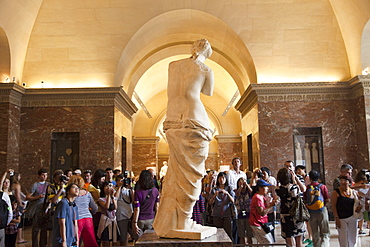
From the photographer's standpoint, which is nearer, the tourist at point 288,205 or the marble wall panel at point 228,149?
the tourist at point 288,205

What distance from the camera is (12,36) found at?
11367mm

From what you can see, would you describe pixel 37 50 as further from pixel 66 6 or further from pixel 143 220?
pixel 143 220

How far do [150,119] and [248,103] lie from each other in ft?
39.4

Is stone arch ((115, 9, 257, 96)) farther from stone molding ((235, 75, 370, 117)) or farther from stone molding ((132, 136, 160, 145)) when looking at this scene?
stone molding ((132, 136, 160, 145))

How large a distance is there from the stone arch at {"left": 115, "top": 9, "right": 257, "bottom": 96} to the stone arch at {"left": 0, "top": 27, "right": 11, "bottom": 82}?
3340 mm

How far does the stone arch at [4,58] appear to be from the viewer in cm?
1118

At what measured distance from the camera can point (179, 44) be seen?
15719 mm

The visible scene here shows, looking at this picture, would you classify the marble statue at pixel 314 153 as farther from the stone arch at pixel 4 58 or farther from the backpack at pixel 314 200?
the stone arch at pixel 4 58

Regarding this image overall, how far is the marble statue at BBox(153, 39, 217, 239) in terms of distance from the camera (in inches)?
171

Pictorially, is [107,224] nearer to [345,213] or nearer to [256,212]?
[256,212]

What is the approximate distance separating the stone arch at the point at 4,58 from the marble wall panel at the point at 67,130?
4.00ft

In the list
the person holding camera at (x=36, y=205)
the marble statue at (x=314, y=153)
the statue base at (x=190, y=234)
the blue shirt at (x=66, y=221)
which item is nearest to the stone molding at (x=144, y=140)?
the marble statue at (x=314, y=153)

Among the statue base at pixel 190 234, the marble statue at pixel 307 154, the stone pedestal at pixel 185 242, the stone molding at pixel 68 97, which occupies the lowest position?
the stone pedestal at pixel 185 242

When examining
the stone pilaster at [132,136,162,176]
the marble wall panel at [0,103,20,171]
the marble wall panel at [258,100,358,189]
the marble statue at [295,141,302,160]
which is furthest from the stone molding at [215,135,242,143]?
the marble wall panel at [0,103,20,171]
